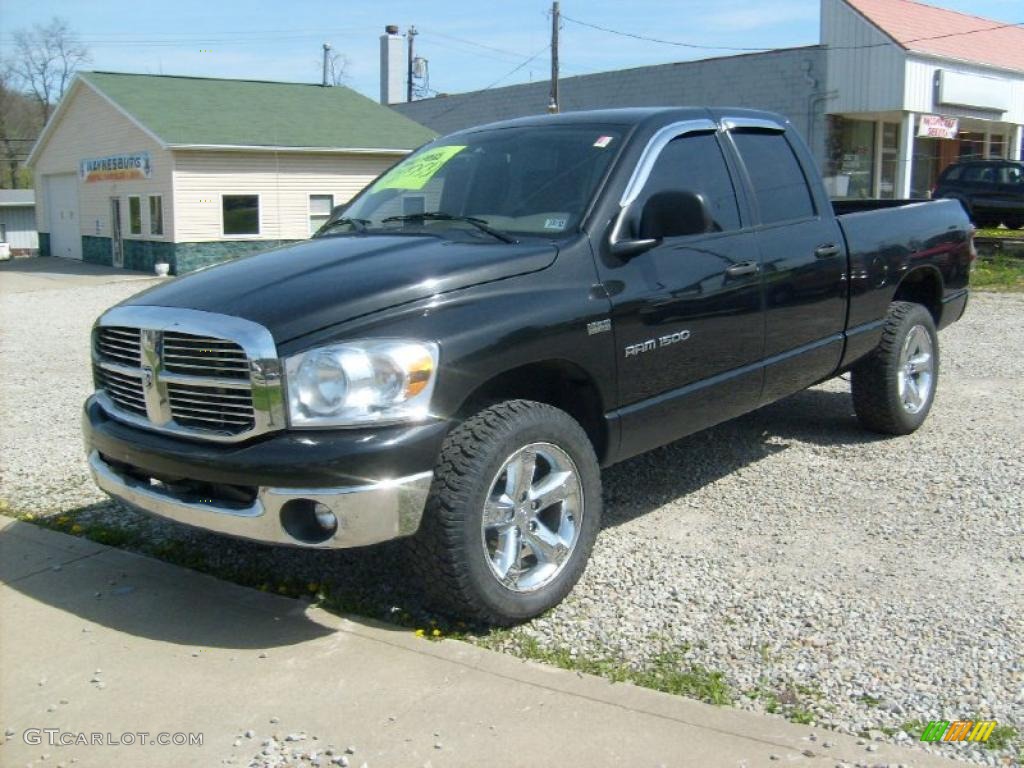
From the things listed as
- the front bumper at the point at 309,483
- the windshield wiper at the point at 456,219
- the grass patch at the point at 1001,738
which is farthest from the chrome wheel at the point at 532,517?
the grass patch at the point at 1001,738

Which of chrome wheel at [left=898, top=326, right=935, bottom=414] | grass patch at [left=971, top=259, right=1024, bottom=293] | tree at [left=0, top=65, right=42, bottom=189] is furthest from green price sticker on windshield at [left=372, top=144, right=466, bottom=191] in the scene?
tree at [left=0, top=65, right=42, bottom=189]

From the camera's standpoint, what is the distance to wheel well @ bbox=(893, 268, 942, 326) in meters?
7.18


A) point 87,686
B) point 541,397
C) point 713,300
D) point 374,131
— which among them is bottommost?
point 87,686

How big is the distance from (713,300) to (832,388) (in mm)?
3988

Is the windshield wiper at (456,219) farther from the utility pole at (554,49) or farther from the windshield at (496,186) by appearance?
the utility pole at (554,49)

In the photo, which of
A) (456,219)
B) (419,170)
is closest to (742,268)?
(456,219)

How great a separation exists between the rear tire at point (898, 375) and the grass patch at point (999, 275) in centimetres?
1093

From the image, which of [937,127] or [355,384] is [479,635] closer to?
[355,384]

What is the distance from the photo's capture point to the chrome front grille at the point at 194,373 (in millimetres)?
3729

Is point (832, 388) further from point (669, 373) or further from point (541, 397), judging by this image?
point (541, 397)

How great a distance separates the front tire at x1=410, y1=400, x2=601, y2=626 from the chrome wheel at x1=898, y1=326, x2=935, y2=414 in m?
3.30

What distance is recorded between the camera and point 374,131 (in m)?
Answer: 30.5

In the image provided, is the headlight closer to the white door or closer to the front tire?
the front tire

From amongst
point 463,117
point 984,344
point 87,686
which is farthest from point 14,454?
point 463,117
